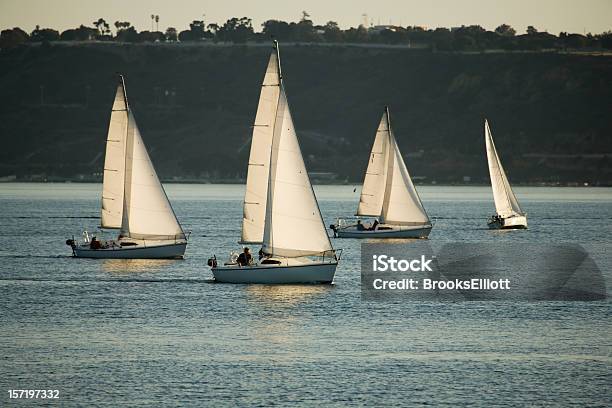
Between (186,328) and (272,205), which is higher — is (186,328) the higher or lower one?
the lower one

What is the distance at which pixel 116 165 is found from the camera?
89.9 meters

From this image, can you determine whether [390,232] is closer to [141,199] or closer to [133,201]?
[141,199]

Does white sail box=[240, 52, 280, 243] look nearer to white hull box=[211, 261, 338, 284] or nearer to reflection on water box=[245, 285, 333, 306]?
white hull box=[211, 261, 338, 284]

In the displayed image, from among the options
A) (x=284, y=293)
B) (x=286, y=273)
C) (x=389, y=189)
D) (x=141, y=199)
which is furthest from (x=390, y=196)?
(x=286, y=273)

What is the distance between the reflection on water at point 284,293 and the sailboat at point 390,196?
37277mm

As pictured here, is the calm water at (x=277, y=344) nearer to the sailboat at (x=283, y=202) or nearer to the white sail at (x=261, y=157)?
the sailboat at (x=283, y=202)

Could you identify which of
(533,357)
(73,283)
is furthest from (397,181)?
(533,357)

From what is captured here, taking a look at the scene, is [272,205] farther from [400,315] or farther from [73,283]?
[73,283]

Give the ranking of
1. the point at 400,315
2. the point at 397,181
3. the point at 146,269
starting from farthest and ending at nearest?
the point at 397,181
the point at 146,269
the point at 400,315

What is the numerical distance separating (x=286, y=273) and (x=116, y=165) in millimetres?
22821

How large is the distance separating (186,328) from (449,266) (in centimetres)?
3463

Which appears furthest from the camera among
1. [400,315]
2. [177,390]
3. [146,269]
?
[146,269]

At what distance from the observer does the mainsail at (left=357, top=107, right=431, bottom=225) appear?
Result: 111812mm

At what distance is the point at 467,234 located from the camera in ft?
443
